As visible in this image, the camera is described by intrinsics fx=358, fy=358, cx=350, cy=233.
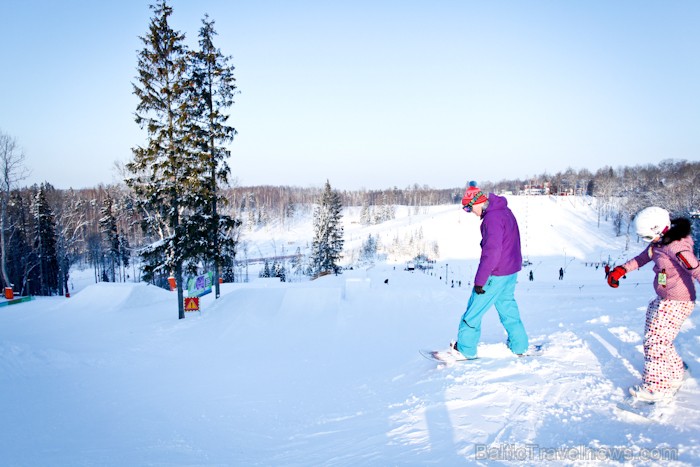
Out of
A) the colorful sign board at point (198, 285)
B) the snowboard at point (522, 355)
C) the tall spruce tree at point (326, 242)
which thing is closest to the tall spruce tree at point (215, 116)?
the colorful sign board at point (198, 285)

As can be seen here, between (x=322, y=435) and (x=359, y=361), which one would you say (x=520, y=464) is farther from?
(x=359, y=361)

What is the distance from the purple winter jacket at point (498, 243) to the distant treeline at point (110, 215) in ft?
14.4

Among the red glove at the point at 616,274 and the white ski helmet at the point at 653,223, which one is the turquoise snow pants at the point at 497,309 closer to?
the red glove at the point at 616,274

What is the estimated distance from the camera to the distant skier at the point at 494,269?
4605 mm

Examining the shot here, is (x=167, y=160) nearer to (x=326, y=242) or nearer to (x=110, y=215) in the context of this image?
(x=326, y=242)

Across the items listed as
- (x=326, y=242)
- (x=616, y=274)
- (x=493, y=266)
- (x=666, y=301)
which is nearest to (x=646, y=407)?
(x=666, y=301)

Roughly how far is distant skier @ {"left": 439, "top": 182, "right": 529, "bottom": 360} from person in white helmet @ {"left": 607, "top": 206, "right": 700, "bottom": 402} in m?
1.42

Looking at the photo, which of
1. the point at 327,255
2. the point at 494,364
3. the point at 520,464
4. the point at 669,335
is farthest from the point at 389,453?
the point at 327,255

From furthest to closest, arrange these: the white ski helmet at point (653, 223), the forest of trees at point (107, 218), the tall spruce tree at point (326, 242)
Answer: the tall spruce tree at point (326, 242) → the forest of trees at point (107, 218) → the white ski helmet at point (653, 223)

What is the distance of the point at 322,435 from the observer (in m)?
4.45

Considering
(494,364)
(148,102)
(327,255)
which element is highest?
(148,102)

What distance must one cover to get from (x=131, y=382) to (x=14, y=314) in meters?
12.3

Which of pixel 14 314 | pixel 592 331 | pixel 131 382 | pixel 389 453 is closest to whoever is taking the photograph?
pixel 389 453

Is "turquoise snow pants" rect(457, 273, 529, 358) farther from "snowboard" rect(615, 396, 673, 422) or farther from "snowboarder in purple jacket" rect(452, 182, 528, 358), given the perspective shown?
"snowboard" rect(615, 396, 673, 422)
